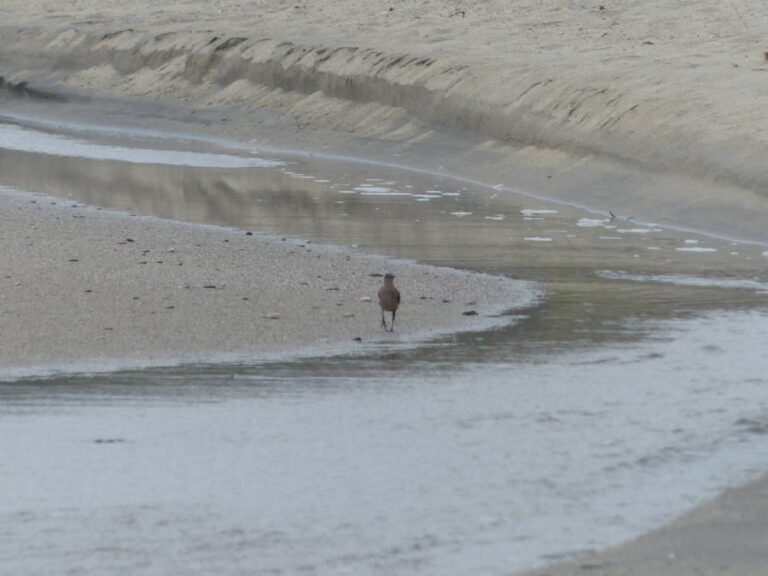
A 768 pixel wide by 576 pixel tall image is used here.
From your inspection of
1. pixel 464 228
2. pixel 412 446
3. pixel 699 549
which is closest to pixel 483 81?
pixel 464 228

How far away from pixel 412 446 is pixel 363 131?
15637mm

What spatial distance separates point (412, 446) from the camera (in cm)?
687

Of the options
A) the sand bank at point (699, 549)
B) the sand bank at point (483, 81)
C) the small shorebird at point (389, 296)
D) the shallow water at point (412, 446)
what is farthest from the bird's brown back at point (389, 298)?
the sand bank at point (483, 81)

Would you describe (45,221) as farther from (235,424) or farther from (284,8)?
(284,8)

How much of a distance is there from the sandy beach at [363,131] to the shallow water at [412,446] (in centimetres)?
38

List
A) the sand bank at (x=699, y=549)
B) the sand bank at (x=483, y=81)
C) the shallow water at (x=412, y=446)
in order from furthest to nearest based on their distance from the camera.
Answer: the sand bank at (x=483, y=81) < the shallow water at (x=412, y=446) < the sand bank at (x=699, y=549)

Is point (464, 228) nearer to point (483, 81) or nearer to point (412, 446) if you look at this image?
point (483, 81)

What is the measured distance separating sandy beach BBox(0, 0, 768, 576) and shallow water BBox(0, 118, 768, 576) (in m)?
0.38

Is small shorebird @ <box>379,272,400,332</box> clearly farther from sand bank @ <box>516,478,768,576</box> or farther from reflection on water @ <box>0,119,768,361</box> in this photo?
sand bank @ <box>516,478,768,576</box>

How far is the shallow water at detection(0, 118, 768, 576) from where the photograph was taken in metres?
5.64

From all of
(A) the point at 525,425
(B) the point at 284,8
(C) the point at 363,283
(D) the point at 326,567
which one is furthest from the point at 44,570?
(B) the point at 284,8

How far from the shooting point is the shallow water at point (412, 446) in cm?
564

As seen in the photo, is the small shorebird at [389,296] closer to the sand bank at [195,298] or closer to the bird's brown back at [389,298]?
the bird's brown back at [389,298]

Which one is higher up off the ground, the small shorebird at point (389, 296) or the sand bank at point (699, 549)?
the small shorebird at point (389, 296)
